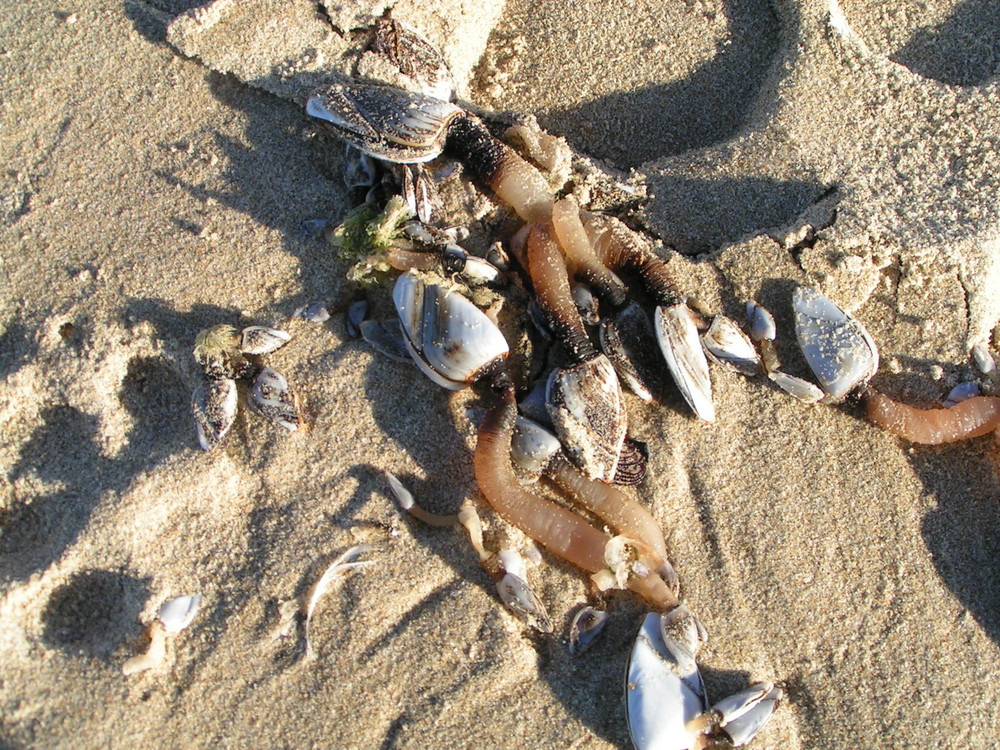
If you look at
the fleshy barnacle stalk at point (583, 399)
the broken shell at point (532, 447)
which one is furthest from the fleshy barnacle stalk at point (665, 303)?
the broken shell at point (532, 447)

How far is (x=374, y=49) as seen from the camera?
3229mm

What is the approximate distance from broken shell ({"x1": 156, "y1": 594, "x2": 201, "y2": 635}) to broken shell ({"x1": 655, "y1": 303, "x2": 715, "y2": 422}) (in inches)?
70.2

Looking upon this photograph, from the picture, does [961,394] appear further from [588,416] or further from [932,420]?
[588,416]

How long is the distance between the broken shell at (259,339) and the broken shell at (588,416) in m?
0.99

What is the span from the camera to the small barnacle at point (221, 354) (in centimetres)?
273

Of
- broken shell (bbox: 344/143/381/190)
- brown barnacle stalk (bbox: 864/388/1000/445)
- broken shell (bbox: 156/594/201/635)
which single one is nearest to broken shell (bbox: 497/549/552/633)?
broken shell (bbox: 156/594/201/635)

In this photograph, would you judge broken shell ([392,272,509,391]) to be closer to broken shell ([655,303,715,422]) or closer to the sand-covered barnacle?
broken shell ([655,303,715,422])

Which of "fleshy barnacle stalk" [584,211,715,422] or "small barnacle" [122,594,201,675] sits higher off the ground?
"fleshy barnacle stalk" [584,211,715,422]

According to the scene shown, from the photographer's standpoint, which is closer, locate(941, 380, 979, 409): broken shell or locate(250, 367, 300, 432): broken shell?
locate(250, 367, 300, 432): broken shell

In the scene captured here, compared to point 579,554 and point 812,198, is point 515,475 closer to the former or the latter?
point 579,554

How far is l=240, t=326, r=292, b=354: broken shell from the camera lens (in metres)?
2.78

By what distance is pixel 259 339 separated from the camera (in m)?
2.79

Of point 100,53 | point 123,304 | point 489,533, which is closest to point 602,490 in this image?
point 489,533

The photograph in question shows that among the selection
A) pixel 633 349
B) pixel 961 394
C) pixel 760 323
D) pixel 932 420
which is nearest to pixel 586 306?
pixel 633 349
